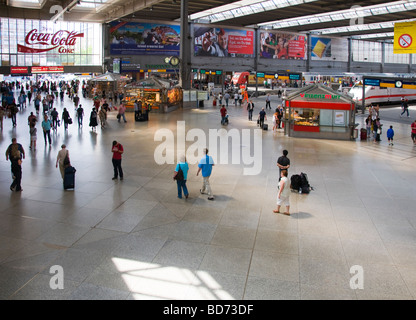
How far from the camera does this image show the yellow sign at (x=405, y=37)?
2559 centimetres

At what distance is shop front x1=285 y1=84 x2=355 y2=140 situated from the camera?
64.5 ft

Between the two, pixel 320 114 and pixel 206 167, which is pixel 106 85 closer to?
pixel 320 114

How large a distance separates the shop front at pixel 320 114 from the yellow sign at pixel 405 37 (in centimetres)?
954

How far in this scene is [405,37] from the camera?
2616 cm

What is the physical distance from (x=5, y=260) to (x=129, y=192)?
4191mm

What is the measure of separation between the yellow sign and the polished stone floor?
15.5 meters

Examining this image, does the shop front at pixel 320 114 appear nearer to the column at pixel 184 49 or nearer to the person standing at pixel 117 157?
the person standing at pixel 117 157

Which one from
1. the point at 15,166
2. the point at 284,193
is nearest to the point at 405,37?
the point at 284,193

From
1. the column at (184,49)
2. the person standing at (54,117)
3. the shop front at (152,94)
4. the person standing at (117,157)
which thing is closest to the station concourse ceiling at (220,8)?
the column at (184,49)

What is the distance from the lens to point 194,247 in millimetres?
7250

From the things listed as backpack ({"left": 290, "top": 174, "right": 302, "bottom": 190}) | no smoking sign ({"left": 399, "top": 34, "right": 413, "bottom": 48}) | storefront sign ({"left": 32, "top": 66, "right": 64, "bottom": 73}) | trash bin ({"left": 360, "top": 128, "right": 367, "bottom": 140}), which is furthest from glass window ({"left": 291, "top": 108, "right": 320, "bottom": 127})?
storefront sign ({"left": 32, "top": 66, "right": 64, "bottom": 73})

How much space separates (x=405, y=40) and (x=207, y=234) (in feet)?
80.2

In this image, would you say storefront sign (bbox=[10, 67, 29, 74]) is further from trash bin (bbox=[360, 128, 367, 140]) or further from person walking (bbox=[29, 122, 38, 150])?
trash bin (bbox=[360, 128, 367, 140])
